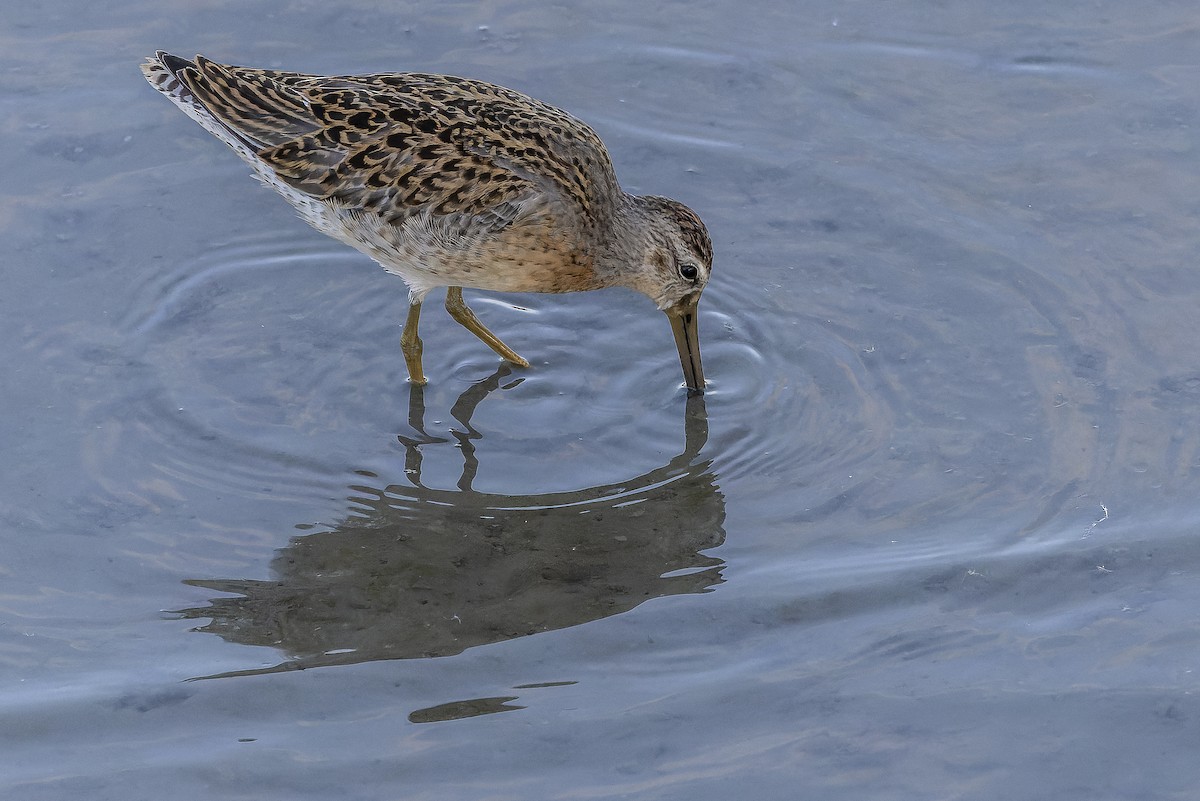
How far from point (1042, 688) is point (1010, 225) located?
286cm

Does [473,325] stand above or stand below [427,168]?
below

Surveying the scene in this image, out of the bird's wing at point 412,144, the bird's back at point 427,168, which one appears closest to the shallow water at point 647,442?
the bird's back at point 427,168

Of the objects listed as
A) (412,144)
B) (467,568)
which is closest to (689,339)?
(412,144)

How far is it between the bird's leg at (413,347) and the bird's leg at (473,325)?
22cm

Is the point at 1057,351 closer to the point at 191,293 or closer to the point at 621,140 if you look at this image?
the point at 621,140

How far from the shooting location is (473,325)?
676 cm

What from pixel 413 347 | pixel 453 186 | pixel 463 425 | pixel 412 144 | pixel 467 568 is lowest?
pixel 467 568

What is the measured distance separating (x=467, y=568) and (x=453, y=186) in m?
1.68

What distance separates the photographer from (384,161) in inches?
244

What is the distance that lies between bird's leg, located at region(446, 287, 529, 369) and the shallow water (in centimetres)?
9

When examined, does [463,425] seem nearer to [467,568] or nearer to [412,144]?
[467,568]

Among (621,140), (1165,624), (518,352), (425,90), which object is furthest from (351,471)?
(1165,624)

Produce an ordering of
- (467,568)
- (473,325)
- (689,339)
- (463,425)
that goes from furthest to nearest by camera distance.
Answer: (473,325) → (689,339) → (463,425) → (467,568)

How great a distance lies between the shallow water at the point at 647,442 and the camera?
4809mm
